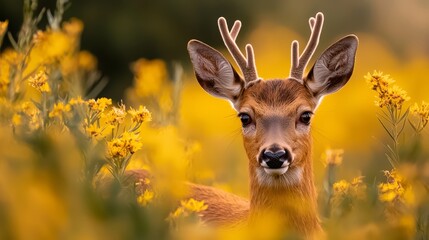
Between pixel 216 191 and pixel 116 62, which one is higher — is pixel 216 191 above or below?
below

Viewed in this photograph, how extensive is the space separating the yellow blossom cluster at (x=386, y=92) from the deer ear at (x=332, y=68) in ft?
3.42

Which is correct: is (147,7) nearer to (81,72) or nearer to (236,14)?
(236,14)

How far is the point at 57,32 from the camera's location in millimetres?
5277

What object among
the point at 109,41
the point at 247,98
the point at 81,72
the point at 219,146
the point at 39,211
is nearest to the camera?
the point at 39,211

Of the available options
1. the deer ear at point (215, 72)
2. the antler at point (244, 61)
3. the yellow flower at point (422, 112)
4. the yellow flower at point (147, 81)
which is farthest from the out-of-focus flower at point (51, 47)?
the yellow flower at point (147, 81)

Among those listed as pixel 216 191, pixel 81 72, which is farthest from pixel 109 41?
pixel 216 191

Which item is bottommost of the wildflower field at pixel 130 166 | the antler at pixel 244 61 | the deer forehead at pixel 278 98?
the wildflower field at pixel 130 166

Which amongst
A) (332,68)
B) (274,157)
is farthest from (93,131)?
(332,68)

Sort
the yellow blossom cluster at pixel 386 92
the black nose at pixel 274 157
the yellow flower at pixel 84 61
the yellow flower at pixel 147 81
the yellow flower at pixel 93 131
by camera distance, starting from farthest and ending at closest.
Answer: the yellow flower at pixel 147 81
the yellow flower at pixel 84 61
the black nose at pixel 274 157
the yellow blossom cluster at pixel 386 92
the yellow flower at pixel 93 131

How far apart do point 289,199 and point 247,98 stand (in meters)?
0.59

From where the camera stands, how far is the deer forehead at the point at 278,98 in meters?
5.03

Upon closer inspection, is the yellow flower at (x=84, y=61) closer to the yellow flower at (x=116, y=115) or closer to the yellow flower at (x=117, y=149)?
the yellow flower at (x=116, y=115)

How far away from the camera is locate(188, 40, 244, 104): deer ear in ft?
17.5

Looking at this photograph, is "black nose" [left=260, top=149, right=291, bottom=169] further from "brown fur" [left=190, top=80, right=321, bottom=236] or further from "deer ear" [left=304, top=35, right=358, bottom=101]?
"deer ear" [left=304, top=35, right=358, bottom=101]
